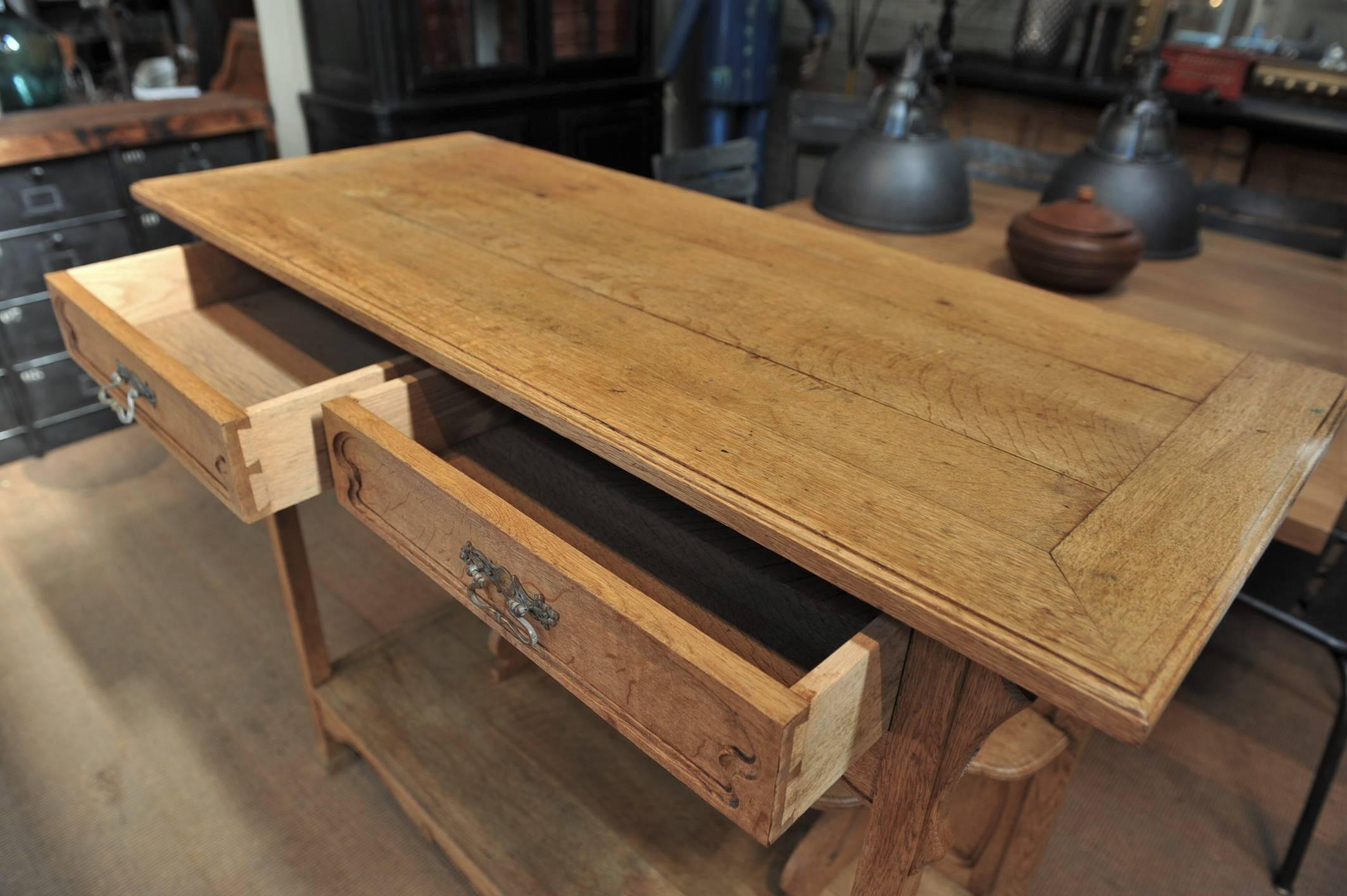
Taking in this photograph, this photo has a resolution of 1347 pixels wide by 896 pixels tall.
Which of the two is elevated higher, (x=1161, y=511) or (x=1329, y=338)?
(x=1161, y=511)

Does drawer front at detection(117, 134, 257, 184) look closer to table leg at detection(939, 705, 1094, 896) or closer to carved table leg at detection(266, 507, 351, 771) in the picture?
carved table leg at detection(266, 507, 351, 771)

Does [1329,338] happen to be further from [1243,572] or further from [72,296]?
[72,296]

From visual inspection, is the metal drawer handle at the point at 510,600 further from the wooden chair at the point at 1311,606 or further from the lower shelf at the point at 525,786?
the wooden chair at the point at 1311,606

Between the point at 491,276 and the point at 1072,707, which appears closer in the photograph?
the point at 1072,707

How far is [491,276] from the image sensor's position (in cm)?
93

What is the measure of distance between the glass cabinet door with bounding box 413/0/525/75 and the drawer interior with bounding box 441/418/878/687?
1.91m

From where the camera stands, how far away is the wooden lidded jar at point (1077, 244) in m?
1.38

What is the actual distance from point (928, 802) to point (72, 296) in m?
1.08

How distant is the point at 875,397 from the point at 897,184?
1.01 m

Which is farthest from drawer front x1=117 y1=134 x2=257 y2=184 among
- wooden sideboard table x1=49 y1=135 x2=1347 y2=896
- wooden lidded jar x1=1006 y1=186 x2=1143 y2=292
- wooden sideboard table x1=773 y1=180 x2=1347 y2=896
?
wooden lidded jar x1=1006 y1=186 x2=1143 y2=292

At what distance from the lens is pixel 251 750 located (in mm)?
1461

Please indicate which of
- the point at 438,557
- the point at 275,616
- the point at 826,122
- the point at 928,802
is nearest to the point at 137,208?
the point at 275,616

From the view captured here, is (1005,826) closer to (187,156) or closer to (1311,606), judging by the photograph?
(1311,606)

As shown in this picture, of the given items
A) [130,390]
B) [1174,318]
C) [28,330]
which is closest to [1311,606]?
[1174,318]
